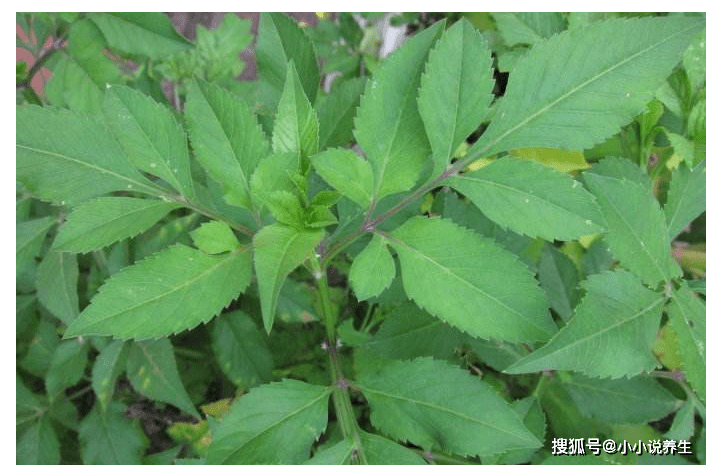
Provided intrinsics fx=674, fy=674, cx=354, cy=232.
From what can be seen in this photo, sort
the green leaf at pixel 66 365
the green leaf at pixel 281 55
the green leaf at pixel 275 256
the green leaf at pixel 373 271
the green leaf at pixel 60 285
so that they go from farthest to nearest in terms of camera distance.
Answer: the green leaf at pixel 66 365, the green leaf at pixel 60 285, the green leaf at pixel 281 55, the green leaf at pixel 373 271, the green leaf at pixel 275 256

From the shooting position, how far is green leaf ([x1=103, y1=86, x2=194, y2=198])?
0.69 m

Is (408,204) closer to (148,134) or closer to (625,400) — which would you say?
(148,134)

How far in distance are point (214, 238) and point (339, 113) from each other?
10.1 inches

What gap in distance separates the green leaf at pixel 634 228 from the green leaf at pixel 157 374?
0.65 m

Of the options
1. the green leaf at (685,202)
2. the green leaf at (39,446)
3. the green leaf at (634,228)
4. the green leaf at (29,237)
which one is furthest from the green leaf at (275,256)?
the green leaf at (39,446)

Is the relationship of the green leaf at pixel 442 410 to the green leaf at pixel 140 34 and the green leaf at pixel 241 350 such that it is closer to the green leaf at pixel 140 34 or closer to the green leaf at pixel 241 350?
the green leaf at pixel 241 350

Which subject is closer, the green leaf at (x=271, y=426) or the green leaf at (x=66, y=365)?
the green leaf at (x=271, y=426)

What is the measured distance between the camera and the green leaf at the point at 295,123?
0.64 meters

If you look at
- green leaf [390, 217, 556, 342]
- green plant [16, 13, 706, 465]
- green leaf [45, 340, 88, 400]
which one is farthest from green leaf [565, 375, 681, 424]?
green leaf [45, 340, 88, 400]

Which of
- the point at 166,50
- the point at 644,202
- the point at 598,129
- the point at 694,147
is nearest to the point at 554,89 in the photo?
the point at 598,129

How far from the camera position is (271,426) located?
2.32 ft

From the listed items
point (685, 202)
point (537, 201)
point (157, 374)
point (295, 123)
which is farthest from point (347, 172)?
point (157, 374)

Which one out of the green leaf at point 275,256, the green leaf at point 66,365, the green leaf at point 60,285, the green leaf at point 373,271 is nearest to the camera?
the green leaf at point 275,256
